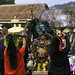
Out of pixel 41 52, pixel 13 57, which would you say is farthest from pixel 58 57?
pixel 13 57

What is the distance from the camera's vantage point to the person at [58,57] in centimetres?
345

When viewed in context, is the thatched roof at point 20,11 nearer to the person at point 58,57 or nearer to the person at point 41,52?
the person at point 41,52

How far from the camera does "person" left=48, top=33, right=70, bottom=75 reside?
3.45 m

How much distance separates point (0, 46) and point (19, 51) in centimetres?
87

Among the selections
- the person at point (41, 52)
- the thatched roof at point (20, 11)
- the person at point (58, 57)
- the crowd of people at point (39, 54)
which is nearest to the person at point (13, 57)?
the crowd of people at point (39, 54)

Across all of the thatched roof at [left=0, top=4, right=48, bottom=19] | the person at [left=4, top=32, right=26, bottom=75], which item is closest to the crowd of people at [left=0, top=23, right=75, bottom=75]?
the person at [left=4, top=32, right=26, bottom=75]

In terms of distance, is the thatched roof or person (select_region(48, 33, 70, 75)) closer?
person (select_region(48, 33, 70, 75))

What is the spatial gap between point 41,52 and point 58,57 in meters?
0.68

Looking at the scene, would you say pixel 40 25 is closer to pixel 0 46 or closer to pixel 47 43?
pixel 47 43

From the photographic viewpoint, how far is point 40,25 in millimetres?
4375

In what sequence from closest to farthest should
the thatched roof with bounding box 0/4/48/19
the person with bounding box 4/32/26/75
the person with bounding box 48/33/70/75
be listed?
the person with bounding box 4/32/26/75 → the person with bounding box 48/33/70/75 → the thatched roof with bounding box 0/4/48/19

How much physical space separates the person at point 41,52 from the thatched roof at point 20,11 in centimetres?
1443

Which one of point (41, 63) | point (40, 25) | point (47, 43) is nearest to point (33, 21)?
point (40, 25)

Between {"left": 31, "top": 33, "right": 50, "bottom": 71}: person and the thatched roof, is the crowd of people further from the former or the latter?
the thatched roof
